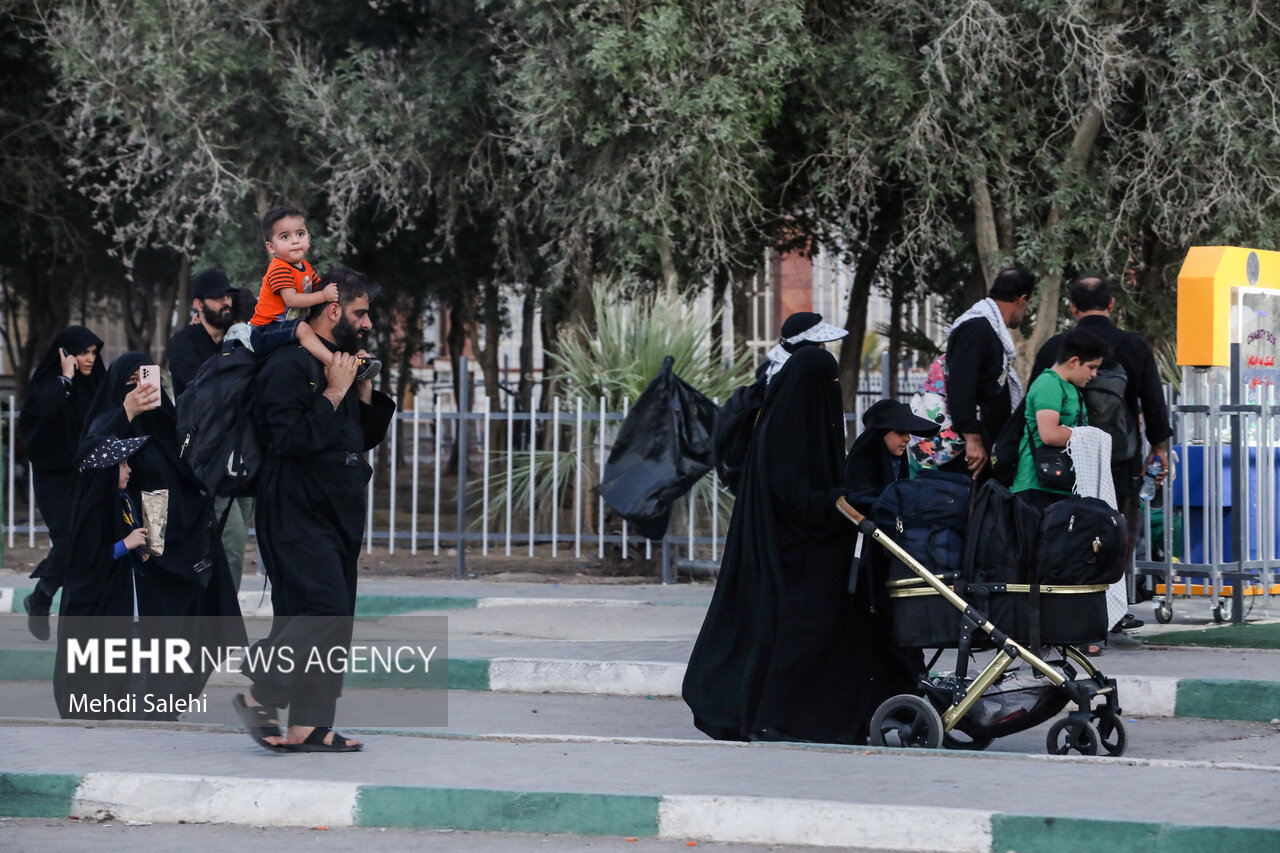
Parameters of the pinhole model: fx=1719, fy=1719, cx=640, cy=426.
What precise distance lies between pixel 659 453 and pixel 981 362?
14.5 ft

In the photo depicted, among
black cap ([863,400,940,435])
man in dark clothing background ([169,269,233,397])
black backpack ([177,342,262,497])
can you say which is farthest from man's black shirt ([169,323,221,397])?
black cap ([863,400,940,435])

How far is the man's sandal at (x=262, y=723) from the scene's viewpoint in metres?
5.99

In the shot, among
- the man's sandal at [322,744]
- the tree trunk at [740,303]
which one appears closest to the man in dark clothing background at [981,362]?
the man's sandal at [322,744]

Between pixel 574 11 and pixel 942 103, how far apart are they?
10.5 ft

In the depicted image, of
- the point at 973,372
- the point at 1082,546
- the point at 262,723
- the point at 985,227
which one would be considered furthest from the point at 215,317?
the point at 985,227

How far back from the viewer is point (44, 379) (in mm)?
9523

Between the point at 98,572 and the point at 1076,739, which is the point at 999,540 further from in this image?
the point at 98,572

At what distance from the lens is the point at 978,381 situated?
764 centimetres

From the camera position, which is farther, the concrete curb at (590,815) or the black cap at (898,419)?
the black cap at (898,419)

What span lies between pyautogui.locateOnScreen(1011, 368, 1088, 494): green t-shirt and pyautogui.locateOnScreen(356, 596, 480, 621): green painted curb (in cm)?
443

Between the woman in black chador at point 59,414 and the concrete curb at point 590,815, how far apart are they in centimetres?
375

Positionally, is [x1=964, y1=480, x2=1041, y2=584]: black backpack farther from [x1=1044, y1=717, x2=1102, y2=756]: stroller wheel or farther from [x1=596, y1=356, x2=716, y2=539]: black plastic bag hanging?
[x1=596, y1=356, x2=716, y2=539]: black plastic bag hanging

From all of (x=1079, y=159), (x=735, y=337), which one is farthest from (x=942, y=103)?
(x=735, y=337)

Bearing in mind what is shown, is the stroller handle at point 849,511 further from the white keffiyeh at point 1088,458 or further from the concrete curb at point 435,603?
the concrete curb at point 435,603
